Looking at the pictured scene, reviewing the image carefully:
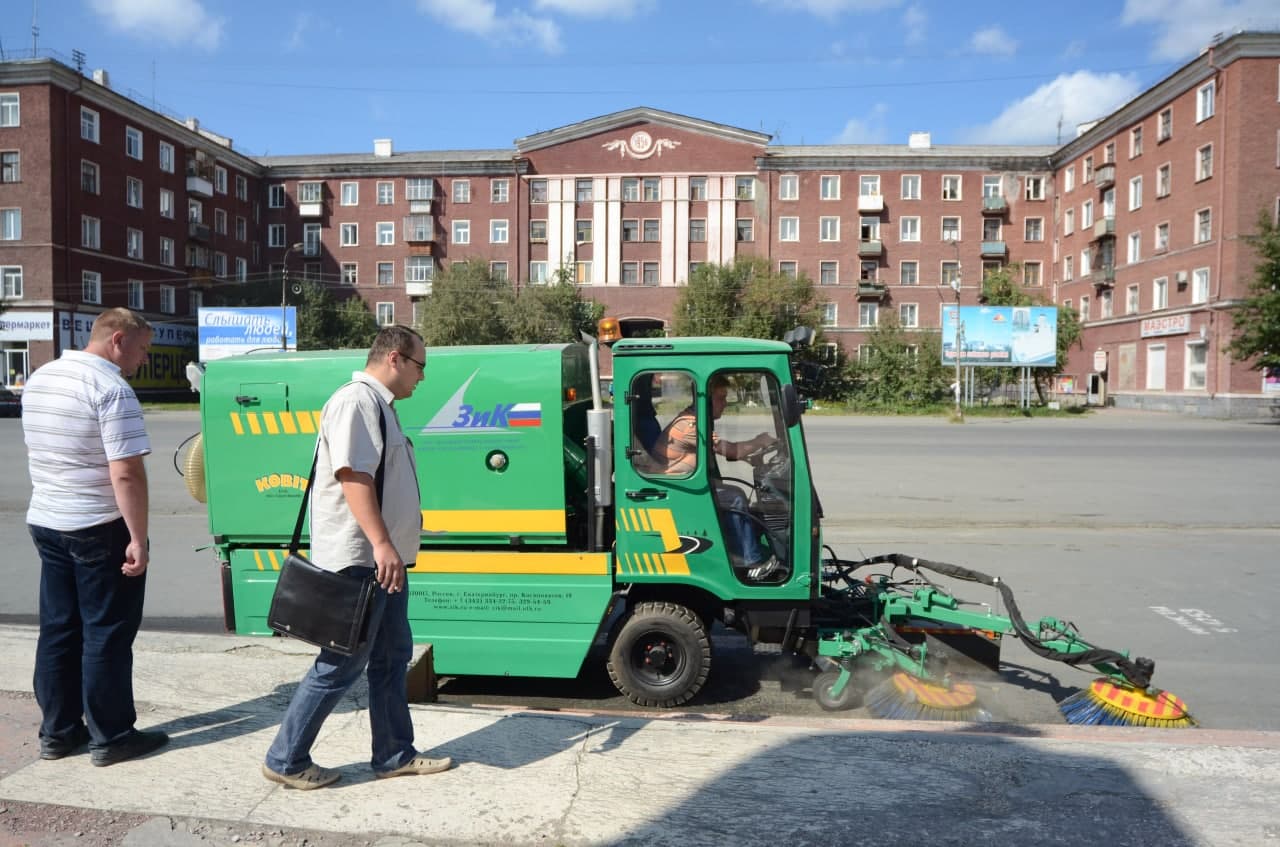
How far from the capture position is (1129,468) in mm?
18391

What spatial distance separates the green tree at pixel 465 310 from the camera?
52.3m

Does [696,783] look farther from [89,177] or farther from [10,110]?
[10,110]

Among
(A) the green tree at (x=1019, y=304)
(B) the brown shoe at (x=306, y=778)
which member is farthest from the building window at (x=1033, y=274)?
(B) the brown shoe at (x=306, y=778)

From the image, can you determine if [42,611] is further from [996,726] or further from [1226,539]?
[1226,539]

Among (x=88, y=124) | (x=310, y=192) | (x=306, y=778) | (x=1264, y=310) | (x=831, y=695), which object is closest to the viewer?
(x=306, y=778)

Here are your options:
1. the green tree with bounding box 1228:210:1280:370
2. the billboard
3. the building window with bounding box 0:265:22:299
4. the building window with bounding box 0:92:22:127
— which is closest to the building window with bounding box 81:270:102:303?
the building window with bounding box 0:265:22:299

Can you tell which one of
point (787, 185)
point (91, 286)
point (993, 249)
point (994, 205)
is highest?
point (787, 185)

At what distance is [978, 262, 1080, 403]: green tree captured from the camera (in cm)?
5038

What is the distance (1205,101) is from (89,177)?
2305 inches

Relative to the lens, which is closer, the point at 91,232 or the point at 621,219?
Result: the point at 91,232

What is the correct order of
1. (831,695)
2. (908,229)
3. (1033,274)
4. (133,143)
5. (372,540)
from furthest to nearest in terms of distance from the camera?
(1033,274)
(908,229)
(133,143)
(831,695)
(372,540)

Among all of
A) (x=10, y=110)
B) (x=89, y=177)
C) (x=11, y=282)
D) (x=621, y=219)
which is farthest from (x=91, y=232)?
(x=621, y=219)

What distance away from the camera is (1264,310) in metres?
34.6

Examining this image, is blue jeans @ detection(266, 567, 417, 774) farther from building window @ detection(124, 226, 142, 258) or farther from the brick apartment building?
building window @ detection(124, 226, 142, 258)
